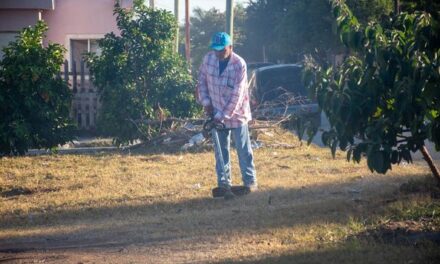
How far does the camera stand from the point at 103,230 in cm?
788

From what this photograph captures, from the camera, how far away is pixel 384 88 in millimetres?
6379

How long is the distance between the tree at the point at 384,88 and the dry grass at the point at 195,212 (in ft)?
2.95

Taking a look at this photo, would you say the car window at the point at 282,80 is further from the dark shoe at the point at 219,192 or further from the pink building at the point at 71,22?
the dark shoe at the point at 219,192

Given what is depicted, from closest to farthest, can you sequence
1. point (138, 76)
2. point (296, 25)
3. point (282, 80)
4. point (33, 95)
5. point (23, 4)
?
point (33, 95)
point (138, 76)
point (282, 80)
point (23, 4)
point (296, 25)

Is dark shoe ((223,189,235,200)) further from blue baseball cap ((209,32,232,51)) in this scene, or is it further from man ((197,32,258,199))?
blue baseball cap ((209,32,232,51))

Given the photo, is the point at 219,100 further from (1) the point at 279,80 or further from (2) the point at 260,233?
(1) the point at 279,80

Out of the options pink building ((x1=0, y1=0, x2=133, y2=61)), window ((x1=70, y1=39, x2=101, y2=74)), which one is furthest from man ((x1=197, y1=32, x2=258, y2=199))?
window ((x1=70, y1=39, x2=101, y2=74))

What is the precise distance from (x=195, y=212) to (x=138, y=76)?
6060 millimetres

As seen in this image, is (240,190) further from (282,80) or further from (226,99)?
(282,80)

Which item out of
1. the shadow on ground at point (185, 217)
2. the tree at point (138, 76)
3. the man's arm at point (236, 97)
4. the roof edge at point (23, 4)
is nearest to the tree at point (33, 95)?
the shadow on ground at point (185, 217)

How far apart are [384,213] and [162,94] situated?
7.29 metres

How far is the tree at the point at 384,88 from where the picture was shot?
5.95 m

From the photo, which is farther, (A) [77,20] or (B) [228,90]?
(A) [77,20]

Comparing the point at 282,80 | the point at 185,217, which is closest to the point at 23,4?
the point at 282,80
